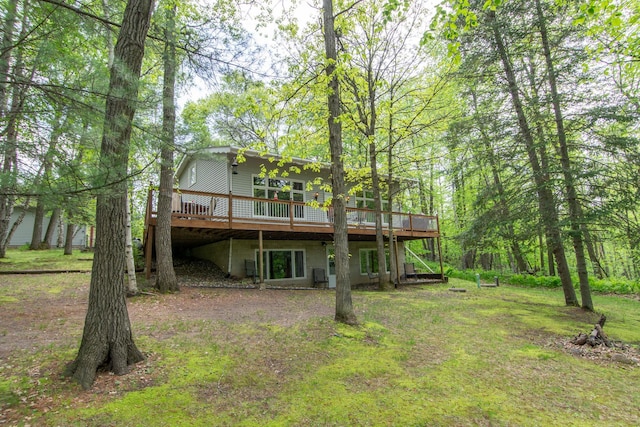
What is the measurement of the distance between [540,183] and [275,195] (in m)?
8.52

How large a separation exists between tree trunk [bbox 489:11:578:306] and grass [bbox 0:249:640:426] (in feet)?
8.62

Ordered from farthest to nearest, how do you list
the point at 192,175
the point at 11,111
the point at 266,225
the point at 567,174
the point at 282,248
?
1. the point at 192,175
2. the point at 282,248
3. the point at 266,225
4. the point at 567,174
5. the point at 11,111

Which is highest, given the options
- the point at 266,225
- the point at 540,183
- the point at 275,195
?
A: the point at 275,195

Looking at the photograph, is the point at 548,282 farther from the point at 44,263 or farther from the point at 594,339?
the point at 44,263

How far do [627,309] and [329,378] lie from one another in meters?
11.5

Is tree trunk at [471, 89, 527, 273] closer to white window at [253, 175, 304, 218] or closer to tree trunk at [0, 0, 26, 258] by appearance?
white window at [253, 175, 304, 218]

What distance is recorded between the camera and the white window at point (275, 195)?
12633mm

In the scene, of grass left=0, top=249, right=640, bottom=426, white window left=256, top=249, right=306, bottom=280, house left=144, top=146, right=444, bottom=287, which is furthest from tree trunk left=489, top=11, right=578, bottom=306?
white window left=256, top=249, right=306, bottom=280

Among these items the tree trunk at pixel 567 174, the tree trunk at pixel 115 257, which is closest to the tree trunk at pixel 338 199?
the tree trunk at pixel 115 257

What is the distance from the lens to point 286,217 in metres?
13.0

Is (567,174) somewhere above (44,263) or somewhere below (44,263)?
above

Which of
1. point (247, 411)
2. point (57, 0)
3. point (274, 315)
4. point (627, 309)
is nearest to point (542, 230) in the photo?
point (627, 309)

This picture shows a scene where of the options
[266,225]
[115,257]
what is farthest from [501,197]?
[115,257]

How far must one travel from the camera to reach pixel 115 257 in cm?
404
